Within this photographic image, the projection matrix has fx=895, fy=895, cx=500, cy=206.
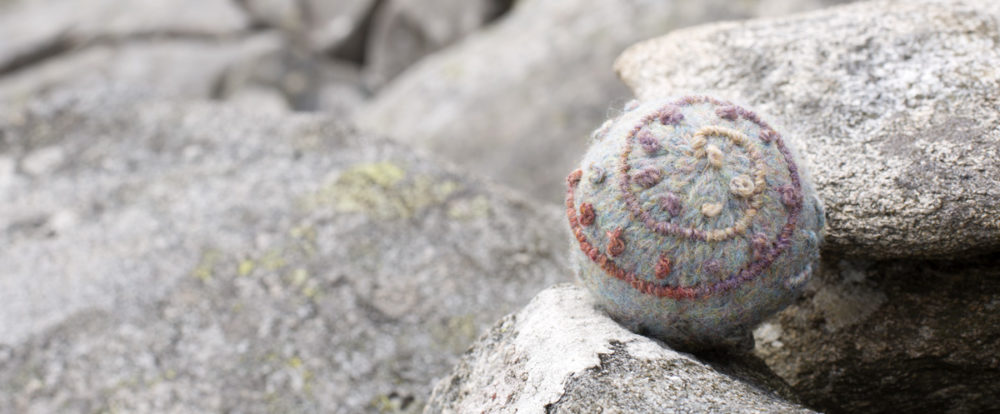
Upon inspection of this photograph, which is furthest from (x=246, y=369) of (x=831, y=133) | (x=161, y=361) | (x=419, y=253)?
(x=831, y=133)

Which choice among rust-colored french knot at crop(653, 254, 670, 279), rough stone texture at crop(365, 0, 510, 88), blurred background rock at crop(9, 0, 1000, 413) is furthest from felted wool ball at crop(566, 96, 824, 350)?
rough stone texture at crop(365, 0, 510, 88)

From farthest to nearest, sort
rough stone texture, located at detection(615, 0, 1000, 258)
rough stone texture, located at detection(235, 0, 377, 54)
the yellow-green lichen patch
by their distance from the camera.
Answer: rough stone texture, located at detection(235, 0, 377, 54) → the yellow-green lichen patch → rough stone texture, located at detection(615, 0, 1000, 258)

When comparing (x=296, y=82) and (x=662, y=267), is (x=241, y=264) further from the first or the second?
(x=296, y=82)

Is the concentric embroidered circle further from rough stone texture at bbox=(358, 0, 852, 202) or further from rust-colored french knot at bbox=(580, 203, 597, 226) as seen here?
rough stone texture at bbox=(358, 0, 852, 202)

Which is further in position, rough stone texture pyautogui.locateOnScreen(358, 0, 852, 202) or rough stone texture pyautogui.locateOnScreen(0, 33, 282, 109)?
rough stone texture pyautogui.locateOnScreen(0, 33, 282, 109)

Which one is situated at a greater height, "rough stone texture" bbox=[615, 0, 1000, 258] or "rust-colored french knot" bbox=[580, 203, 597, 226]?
"rough stone texture" bbox=[615, 0, 1000, 258]

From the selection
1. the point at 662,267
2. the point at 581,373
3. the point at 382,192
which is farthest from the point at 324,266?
the point at 662,267

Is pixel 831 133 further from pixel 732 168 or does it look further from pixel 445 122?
pixel 445 122

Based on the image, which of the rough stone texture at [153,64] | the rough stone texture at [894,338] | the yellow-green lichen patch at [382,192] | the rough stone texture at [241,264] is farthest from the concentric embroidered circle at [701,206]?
the rough stone texture at [153,64]
